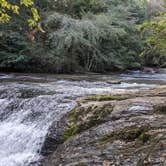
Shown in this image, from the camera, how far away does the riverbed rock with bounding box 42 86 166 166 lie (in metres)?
4.18

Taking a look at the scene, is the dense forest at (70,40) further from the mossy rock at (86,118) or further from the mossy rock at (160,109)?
the mossy rock at (160,109)

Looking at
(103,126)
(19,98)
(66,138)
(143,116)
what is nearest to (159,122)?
(143,116)

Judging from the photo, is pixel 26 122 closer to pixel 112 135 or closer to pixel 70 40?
pixel 112 135

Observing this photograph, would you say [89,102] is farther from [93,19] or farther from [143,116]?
[93,19]

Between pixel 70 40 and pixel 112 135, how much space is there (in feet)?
38.7

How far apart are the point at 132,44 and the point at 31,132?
48.4ft

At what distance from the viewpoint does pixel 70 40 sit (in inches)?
637

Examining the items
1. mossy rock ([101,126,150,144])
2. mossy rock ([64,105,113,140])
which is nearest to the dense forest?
mossy rock ([64,105,113,140])

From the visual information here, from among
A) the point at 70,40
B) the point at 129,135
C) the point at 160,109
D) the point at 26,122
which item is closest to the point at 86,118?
the point at 129,135

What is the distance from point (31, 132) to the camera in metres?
6.30

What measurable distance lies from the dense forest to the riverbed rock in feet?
31.8

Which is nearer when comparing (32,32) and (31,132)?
(31,132)

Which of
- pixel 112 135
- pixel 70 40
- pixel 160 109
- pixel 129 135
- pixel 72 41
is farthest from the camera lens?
pixel 72 41

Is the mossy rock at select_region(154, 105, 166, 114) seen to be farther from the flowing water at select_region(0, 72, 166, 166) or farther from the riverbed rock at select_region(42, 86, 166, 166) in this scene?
the flowing water at select_region(0, 72, 166, 166)
